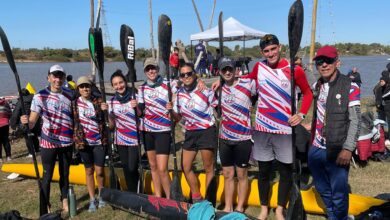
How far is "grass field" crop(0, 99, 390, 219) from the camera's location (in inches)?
170

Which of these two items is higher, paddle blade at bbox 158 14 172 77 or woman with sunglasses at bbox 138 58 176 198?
paddle blade at bbox 158 14 172 77

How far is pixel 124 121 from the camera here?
165 inches

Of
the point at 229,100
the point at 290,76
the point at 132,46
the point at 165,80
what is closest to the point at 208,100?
the point at 229,100

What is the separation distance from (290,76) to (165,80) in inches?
57.8

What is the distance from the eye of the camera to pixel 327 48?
309 centimetres

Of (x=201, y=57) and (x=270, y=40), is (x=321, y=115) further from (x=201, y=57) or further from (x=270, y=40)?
(x=201, y=57)

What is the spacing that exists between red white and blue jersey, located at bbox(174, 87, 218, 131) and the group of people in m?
0.01

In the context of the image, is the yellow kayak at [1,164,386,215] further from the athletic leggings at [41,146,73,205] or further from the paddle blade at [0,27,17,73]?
the paddle blade at [0,27,17,73]

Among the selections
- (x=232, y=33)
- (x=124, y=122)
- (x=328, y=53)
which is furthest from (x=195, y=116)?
(x=232, y=33)

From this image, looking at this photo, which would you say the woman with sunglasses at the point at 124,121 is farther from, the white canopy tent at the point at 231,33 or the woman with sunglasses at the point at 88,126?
the white canopy tent at the point at 231,33

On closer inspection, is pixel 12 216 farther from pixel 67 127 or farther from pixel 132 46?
pixel 132 46

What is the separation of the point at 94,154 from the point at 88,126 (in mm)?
345

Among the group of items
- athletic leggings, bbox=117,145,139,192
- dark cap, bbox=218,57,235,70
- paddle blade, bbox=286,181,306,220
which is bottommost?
paddle blade, bbox=286,181,306,220

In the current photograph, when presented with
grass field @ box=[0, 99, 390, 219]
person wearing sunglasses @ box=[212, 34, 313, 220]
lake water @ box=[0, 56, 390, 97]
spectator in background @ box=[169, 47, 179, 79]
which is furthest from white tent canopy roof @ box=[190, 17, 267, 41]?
person wearing sunglasses @ box=[212, 34, 313, 220]
